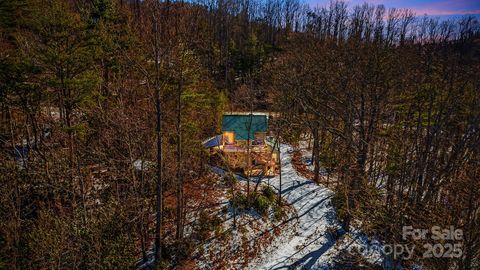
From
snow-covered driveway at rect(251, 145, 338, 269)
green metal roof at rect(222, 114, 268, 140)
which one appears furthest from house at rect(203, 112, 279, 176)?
snow-covered driveway at rect(251, 145, 338, 269)

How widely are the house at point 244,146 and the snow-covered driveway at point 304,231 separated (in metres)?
1.33

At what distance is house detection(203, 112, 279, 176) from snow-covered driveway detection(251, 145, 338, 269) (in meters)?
1.33

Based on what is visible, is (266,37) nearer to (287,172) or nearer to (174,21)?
(287,172)

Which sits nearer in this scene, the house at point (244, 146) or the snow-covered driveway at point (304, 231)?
the snow-covered driveway at point (304, 231)

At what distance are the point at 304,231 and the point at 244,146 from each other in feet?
24.4

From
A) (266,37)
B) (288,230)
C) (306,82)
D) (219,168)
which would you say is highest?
(266,37)

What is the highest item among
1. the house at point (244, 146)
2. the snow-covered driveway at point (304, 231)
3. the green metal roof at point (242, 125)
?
the green metal roof at point (242, 125)

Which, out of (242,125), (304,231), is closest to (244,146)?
(242,125)

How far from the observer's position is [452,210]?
6.91 m

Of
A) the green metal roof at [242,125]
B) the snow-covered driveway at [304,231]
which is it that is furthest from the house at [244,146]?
the snow-covered driveway at [304,231]

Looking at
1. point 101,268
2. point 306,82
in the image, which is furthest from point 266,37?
point 101,268

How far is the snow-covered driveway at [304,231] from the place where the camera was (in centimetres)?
1234

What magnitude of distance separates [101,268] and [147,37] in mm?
8172

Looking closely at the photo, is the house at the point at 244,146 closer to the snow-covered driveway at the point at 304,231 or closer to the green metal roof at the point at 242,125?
the green metal roof at the point at 242,125
